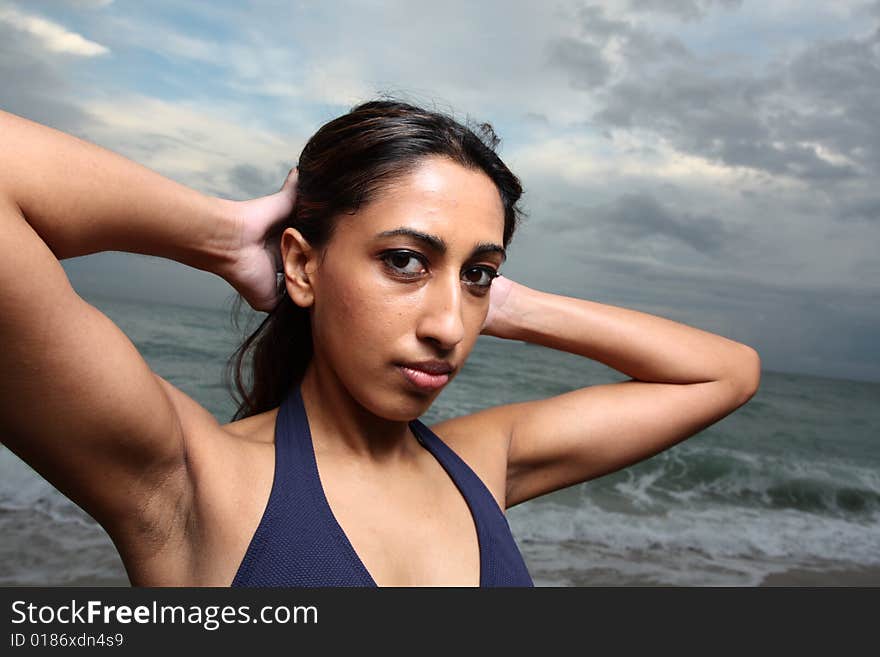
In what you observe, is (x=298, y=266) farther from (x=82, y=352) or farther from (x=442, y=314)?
(x=82, y=352)

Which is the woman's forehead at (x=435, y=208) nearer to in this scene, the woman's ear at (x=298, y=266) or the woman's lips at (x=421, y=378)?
the woman's ear at (x=298, y=266)

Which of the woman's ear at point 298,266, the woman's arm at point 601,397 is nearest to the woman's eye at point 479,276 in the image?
the woman's ear at point 298,266

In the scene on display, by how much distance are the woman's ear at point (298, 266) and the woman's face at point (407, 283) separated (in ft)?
0.22

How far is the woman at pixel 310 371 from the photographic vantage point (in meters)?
1.11

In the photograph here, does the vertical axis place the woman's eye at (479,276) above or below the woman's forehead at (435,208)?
below

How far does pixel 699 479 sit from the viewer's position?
10.9m

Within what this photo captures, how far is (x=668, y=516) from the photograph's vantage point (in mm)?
8828

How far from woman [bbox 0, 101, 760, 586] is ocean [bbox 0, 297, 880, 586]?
4.44 meters

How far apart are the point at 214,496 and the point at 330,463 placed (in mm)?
336

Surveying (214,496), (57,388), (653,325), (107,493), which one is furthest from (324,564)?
(653,325)

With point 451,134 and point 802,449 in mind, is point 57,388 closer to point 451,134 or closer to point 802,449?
point 451,134

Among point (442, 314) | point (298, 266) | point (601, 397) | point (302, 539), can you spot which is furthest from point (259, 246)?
point (601, 397)

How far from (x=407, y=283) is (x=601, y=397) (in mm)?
907

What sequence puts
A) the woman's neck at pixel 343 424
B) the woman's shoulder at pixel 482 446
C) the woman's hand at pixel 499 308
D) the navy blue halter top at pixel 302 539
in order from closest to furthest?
the navy blue halter top at pixel 302 539 < the woman's neck at pixel 343 424 < the woman's shoulder at pixel 482 446 < the woman's hand at pixel 499 308
